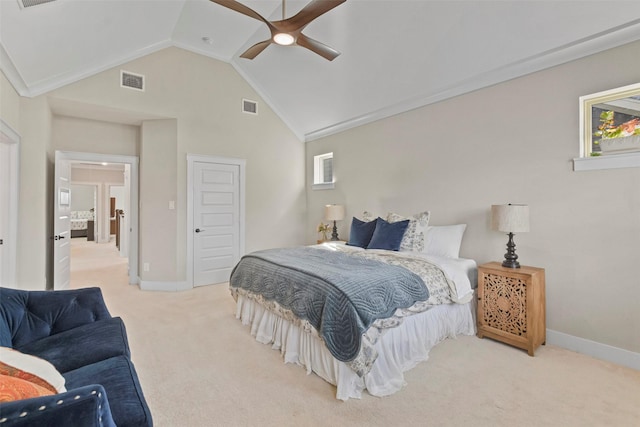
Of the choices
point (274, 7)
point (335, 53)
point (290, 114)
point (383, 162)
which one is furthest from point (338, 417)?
point (290, 114)

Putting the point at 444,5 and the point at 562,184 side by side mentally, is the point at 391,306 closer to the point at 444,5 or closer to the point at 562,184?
the point at 562,184

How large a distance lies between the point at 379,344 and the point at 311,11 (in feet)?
8.49

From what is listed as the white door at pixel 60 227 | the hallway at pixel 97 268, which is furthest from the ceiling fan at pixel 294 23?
the hallway at pixel 97 268

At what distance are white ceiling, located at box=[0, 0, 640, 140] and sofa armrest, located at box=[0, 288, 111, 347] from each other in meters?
2.14

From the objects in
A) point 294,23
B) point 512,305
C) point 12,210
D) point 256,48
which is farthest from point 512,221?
point 12,210

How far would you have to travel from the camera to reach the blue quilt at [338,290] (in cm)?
202

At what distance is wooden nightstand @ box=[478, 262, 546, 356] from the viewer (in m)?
2.62

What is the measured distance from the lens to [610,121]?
104 inches

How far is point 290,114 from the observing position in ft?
18.7

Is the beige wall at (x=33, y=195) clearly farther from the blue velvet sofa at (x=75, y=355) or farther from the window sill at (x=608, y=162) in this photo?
the window sill at (x=608, y=162)

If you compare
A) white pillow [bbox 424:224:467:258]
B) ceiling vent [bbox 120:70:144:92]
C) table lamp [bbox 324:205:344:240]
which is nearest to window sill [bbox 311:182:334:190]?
table lamp [bbox 324:205:344:240]

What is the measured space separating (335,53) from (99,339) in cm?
304

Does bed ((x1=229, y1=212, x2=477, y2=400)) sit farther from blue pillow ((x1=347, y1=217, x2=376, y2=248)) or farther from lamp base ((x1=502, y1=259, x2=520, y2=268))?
blue pillow ((x1=347, y1=217, x2=376, y2=248))

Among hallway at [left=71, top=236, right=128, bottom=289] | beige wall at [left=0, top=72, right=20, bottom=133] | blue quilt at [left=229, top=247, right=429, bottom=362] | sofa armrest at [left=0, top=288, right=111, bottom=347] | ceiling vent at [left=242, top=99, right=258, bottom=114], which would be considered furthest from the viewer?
ceiling vent at [left=242, top=99, right=258, bottom=114]
